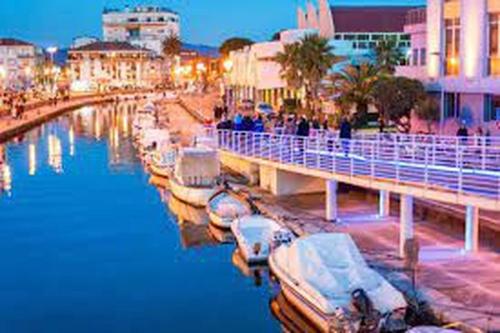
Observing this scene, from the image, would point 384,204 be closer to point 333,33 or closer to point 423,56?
point 423,56

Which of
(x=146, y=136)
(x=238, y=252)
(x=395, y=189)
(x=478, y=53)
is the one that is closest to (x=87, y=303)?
(x=238, y=252)

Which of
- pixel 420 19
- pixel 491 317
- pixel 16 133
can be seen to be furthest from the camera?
pixel 16 133

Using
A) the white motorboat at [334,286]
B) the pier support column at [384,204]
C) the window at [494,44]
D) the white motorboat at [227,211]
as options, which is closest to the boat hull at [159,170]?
the white motorboat at [227,211]

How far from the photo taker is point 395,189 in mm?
24984

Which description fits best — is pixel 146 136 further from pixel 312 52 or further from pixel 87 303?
pixel 87 303

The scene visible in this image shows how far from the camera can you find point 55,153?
63.8 m

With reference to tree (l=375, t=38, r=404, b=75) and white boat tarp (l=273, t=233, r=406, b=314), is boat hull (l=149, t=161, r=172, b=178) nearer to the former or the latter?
tree (l=375, t=38, r=404, b=75)

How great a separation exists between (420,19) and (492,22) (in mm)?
12293

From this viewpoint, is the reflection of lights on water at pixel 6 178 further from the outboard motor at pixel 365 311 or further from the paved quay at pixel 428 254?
the outboard motor at pixel 365 311

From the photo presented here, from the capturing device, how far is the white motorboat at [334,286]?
1870cm

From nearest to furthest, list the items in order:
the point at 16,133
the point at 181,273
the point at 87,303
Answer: the point at 87,303
the point at 181,273
the point at 16,133

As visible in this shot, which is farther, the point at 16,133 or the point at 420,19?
the point at 16,133

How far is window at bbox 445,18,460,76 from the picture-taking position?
40688 millimetres

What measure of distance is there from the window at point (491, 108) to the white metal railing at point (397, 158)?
815 cm
